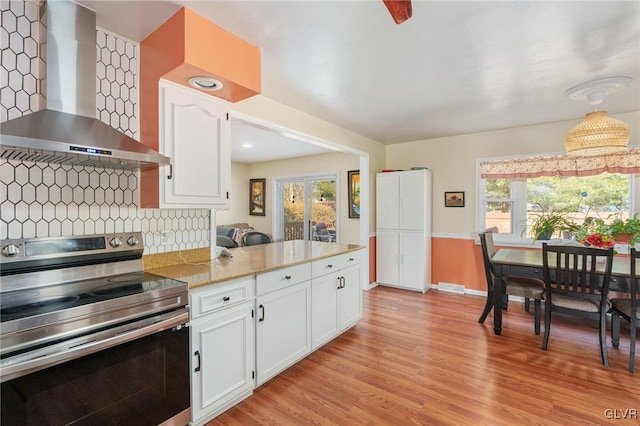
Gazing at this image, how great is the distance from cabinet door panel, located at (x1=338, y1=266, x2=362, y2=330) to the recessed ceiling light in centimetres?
192

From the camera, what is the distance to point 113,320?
1.38 meters

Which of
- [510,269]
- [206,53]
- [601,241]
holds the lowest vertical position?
[510,269]

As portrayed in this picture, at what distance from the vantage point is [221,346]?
1873mm

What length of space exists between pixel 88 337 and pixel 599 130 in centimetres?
360

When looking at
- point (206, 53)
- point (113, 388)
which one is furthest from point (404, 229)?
point (113, 388)

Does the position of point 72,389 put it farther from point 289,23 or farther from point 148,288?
point 289,23

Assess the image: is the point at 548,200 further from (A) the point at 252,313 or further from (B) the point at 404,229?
(A) the point at 252,313

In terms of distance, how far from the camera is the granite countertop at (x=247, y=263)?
6.17 feet

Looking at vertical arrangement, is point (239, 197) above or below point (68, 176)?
above

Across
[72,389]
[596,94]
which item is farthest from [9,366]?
[596,94]

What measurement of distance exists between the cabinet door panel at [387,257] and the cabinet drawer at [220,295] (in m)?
3.13

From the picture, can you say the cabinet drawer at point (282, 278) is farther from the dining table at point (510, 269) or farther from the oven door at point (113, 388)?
the dining table at point (510, 269)

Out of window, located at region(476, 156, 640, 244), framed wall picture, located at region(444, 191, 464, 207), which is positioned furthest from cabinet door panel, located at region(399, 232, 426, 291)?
window, located at region(476, 156, 640, 244)

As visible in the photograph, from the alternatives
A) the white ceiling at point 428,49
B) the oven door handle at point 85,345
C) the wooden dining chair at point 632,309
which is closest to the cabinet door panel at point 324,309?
the oven door handle at point 85,345
